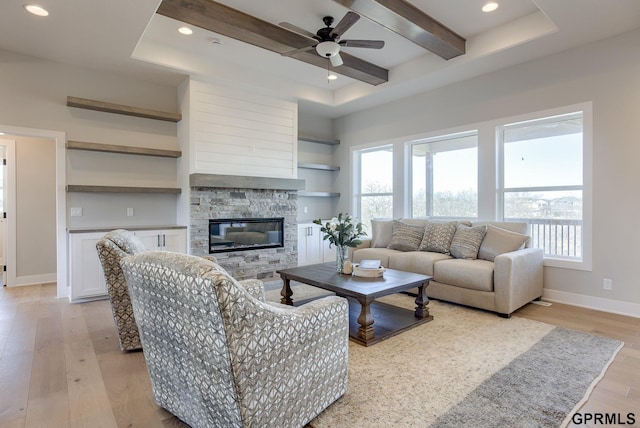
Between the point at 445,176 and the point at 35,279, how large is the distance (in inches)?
253

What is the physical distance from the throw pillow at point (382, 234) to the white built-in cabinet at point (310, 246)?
116 cm

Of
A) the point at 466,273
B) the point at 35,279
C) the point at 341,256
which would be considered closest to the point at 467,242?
the point at 466,273

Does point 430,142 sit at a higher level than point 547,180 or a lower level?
higher

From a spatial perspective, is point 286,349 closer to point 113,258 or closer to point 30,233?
point 113,258

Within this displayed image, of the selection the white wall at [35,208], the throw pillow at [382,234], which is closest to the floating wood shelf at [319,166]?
the throw pillow at [382,234]

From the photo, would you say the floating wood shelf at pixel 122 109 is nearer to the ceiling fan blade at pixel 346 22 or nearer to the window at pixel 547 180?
the ceiling fan blade at pixel 346 22

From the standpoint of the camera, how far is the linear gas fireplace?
4992 mm

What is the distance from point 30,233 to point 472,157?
21.9ft

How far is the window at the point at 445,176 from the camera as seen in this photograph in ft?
16.7

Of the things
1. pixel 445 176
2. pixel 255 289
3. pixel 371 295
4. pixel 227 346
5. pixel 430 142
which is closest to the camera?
pixel 227 346

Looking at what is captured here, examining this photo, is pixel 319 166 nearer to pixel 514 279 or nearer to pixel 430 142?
pixel 430 142

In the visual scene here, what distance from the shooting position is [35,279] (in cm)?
524

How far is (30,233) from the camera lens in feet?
17.3

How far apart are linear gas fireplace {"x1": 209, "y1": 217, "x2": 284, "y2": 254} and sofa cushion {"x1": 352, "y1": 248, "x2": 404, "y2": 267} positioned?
1.31 meters
